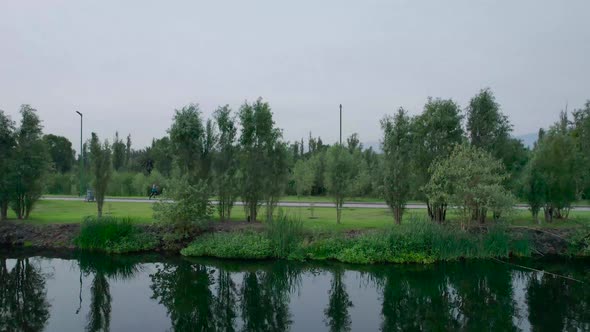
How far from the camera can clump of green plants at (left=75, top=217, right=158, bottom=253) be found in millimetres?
21984

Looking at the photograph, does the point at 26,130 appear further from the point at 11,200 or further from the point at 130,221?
the point at 130,221

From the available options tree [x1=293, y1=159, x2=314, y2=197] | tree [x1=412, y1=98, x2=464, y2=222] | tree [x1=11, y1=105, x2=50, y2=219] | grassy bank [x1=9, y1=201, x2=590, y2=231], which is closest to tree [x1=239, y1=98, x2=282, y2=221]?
grassy bank [x1=9, y1=201, x2=590, y2=231]

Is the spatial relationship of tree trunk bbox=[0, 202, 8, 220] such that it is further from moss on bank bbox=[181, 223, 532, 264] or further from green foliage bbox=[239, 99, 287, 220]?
green foliage bbox=[239, 99, 287, 220]

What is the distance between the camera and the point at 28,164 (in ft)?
85.7

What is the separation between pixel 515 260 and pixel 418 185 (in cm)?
603

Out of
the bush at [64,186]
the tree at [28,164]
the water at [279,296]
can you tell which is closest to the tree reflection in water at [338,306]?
the water at [279,296]

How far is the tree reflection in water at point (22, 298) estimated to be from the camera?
41.0 ft

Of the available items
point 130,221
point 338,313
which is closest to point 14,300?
point 130,221

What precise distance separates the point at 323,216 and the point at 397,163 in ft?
21.0

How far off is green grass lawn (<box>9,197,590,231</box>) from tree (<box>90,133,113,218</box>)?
1466mm

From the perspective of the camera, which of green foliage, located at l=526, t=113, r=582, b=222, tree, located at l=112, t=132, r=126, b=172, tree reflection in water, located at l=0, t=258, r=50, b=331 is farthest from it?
tree, located at l=112, t=132, r=126, b=172

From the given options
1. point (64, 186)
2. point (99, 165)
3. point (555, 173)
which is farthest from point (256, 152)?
point (64, 186)

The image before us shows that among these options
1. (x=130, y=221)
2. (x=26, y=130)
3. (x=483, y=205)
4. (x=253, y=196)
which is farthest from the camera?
(x=26, y=130)

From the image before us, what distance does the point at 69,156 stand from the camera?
7119cm
